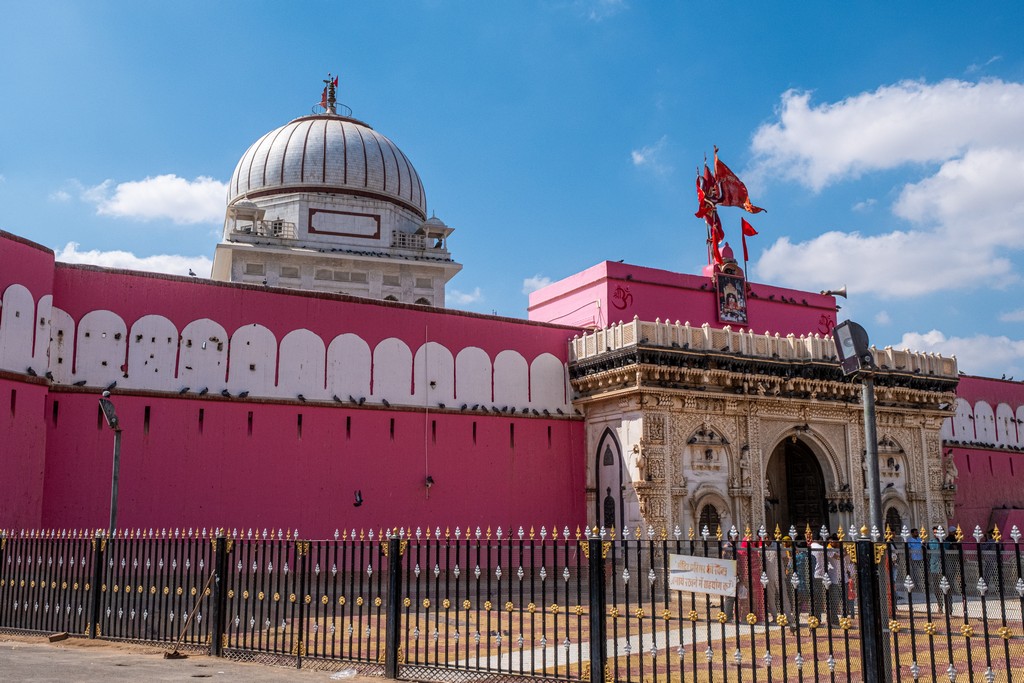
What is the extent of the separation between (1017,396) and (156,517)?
25.5 meters

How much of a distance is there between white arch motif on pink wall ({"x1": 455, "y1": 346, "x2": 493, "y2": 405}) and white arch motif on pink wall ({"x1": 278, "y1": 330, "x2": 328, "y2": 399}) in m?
3.03

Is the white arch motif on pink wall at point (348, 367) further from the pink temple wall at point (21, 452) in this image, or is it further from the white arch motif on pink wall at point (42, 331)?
the pink temple wall at point (21, 452)

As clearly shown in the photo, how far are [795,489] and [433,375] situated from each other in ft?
32.6

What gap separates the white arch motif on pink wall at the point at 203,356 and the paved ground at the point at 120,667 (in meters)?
6.91

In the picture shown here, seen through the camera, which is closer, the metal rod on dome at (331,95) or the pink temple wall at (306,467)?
the pink temple wall at (306,467)

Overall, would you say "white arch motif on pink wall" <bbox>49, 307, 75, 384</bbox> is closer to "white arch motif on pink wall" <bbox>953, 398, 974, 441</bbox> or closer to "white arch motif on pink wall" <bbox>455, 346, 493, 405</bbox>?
"white arch motif on pink wall" <bbox>455, 346, 493, 405</bbox>

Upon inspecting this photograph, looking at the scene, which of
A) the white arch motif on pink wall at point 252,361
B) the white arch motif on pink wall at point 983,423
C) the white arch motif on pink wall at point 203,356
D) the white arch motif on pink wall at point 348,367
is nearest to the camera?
the white arch motif on pink wall at point 203,356

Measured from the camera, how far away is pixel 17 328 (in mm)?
15125

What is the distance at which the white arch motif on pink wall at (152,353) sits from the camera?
54.4 feet

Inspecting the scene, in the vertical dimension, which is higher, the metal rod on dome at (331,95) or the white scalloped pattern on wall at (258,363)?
the metal rod on dome at (331,95)

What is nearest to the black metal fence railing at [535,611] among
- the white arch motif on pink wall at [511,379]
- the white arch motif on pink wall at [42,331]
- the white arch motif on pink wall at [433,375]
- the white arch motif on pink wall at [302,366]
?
the white arch motif on pink wall at [42,331]

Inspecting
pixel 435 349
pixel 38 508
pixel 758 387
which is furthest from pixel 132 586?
pixel 758 387

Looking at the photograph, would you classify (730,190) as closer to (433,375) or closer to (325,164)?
(433,375)

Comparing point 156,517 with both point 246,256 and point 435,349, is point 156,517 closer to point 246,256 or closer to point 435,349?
point 435,349
